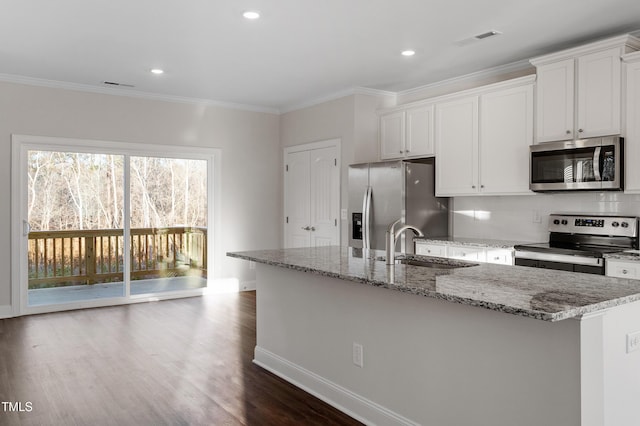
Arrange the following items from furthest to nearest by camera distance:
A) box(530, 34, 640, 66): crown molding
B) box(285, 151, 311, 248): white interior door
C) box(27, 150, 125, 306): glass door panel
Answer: box(285, 151, 311, 248): white interior door < box(27, 150, 125, 306): glass door panel < box(530, 34, 640, 66): crown molding

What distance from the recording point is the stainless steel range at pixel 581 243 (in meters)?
3.78

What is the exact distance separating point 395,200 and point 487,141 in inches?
41.6

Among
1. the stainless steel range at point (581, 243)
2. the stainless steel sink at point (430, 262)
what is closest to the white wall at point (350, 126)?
the stainless steel range at point (581, 243)

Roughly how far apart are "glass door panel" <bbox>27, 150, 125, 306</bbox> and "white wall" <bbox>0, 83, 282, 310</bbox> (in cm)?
27

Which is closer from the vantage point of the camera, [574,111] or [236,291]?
[574,111]

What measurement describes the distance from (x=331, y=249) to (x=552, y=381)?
2.05 metres

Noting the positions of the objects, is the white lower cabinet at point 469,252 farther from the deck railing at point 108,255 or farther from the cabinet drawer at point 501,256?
the deck railing at point 108,255

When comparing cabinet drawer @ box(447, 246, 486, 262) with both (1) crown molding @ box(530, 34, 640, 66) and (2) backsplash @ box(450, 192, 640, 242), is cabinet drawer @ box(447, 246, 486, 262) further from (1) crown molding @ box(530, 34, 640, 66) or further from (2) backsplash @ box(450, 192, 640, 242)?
(1) crown molding @ box(530, 34, 640, 66)

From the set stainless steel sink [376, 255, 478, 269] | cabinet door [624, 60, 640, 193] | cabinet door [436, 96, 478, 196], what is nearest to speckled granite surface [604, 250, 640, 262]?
cabinet door [624, 60, 640, 193]

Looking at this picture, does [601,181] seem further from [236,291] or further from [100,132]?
[100,132]

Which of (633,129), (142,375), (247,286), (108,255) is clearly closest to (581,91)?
(633,129)

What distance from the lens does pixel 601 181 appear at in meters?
3.88

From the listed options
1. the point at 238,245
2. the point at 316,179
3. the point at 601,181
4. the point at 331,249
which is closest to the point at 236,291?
the point at 238,245

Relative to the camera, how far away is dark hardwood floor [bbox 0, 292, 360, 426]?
2.95 metres
